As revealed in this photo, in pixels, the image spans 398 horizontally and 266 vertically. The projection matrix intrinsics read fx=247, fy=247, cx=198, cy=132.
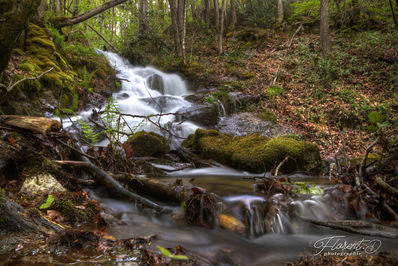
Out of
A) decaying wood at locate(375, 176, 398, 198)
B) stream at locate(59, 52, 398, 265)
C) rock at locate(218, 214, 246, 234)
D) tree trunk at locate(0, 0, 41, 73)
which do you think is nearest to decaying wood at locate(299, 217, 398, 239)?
stream at locate(59, 52, 398, 265)

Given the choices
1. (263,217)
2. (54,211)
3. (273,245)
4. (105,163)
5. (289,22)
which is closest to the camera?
(54,211)

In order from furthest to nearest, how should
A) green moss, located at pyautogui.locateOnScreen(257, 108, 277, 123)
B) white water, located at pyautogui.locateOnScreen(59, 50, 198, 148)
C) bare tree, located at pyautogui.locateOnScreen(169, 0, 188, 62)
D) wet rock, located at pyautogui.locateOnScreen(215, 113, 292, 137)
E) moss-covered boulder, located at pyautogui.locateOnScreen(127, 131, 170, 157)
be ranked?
1. bare tree, located at pyautogui.locateOnScreen(169, 0, 188, 62)
2. green moss, located at pyautogui.locateOnScreen(257, 108, 277, 123)
3. wet rock, located at pyautogui.locateOnScreen(215, 113, 292, 137)
4. white water, located at pyautogui.locateOnScreen(59, 50, 198, 148)
5. moss-covered boulder, located at pyautogui.locateOnScreen(127, 131, 170, 157)

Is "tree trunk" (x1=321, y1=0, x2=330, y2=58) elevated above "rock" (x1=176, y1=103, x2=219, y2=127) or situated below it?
above

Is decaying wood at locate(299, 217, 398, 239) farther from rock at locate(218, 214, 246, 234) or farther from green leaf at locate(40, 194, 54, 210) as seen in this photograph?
green leaf at locate(40, 194, 54, 210)

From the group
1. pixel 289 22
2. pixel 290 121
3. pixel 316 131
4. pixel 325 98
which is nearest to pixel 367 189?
pixel 316 131

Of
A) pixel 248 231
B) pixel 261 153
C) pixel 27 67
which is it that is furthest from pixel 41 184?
pixel 27 67

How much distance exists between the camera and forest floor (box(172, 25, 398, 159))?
956 cm

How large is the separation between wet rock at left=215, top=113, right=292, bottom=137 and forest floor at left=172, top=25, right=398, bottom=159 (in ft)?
2.06

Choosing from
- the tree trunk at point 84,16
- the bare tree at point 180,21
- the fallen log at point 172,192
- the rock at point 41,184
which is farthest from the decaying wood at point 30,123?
the bare tree at point 180,21

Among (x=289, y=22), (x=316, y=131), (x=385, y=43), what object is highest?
(x=289, y=22)

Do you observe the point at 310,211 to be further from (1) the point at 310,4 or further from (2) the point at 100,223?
(1) the point at 310,4

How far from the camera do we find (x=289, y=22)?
19.6m

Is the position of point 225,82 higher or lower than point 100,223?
higher

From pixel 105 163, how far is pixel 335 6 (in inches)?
763
